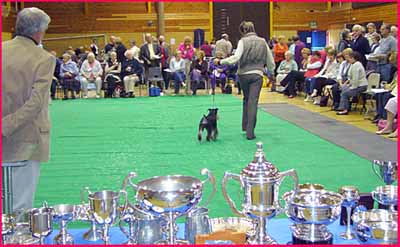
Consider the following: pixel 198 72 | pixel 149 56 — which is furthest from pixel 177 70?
pixel 149 56

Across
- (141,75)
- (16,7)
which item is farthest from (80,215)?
(16,7)

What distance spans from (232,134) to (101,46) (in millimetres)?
13254

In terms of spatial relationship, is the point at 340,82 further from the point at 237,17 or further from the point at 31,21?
the point at 237,17

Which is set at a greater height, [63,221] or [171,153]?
[63,221]

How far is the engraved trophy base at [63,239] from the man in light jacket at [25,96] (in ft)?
0.96

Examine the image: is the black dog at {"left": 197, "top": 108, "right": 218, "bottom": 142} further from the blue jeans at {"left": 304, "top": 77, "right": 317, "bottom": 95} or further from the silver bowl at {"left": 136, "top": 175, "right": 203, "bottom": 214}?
the blue jeans at {"left": 304, "top": 77, "right": 317, "bottom": 95}

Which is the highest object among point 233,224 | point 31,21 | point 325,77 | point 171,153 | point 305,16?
point 305,16

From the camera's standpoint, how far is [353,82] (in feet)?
28.3

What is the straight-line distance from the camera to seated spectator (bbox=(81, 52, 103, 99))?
41.9 ft

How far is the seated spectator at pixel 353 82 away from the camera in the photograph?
849 cm

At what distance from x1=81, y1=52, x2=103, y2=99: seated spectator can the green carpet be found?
11.4 ft

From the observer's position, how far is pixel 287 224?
2959 millimetres

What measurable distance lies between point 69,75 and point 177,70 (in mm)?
2484

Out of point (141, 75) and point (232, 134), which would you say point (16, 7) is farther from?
point (232, 134)
